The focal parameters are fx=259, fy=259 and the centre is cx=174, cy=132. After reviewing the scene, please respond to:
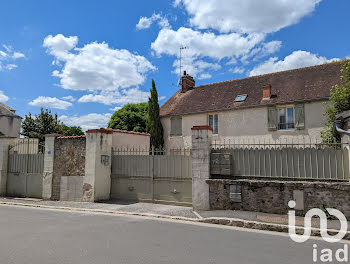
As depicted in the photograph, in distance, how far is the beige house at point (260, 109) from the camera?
49.0ft

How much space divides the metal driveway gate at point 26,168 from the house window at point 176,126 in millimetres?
9498

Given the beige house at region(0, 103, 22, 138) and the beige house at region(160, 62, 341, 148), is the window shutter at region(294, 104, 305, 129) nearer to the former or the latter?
the beige house at region(160, 62, 341, 148)

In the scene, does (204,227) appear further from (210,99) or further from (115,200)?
(210,99)

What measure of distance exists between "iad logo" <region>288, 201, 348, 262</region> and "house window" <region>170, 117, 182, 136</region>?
→ 12184mm

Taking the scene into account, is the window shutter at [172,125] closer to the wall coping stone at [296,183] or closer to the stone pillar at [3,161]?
the stone pillar at [3,161]

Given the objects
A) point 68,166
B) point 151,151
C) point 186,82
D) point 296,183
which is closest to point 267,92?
point 186,82

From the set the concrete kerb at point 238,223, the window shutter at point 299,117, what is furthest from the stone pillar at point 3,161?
the window shutter at point 299,117

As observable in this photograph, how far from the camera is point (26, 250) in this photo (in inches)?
187

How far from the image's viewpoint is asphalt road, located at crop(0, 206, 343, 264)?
4402 millimetres

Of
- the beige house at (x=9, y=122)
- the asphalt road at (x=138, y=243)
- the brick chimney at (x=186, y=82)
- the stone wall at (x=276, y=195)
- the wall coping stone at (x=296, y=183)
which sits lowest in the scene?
the asphalt road at (x=138, y=243)

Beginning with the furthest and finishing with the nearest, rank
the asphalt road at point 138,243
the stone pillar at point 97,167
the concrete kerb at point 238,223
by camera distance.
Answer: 1. the stone pillar at point 97,167
2. the concrete kerb at point 238,223
3. the asphalt road at point 138,243

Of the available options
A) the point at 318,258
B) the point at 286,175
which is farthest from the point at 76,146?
the point at 318,258

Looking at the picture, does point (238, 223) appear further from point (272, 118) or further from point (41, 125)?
point (41, 125)

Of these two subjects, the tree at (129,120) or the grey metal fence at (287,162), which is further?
the tree at (129,120)
